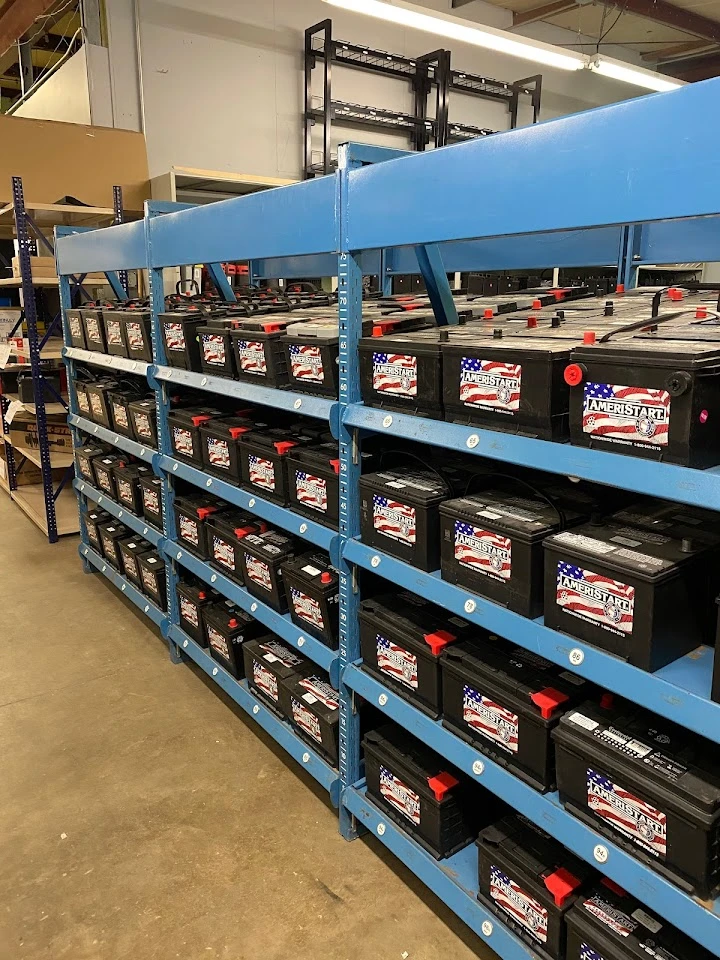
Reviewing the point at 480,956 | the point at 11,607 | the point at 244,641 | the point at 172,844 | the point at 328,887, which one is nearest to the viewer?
the point at 480,956

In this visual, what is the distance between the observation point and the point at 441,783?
183 cm

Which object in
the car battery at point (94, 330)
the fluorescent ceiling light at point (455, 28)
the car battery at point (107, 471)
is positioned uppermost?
the fluorescent ceiling light at point (455, 28)

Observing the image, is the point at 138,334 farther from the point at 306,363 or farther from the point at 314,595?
the point at 314,595

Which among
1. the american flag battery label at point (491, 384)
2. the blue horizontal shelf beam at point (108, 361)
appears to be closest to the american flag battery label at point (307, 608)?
the american flag battery label at point (491, 384)

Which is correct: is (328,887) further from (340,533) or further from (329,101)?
(329,101)

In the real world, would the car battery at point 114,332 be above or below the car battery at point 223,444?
above

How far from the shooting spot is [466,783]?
187 centimetres

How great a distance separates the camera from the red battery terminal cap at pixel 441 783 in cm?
Result: 181

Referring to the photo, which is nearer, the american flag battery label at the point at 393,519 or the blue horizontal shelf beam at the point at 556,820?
the blue horizontal shelf beam at the point at 556,820

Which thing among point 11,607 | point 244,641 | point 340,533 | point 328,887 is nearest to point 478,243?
point 340,533

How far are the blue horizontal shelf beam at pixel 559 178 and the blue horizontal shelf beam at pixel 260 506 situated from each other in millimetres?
849

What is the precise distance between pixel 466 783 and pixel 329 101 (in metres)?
6.36

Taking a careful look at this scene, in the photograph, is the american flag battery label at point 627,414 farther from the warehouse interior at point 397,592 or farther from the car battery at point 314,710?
the car battery at point 314,710

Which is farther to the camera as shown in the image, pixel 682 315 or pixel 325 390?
pixel 325 390
